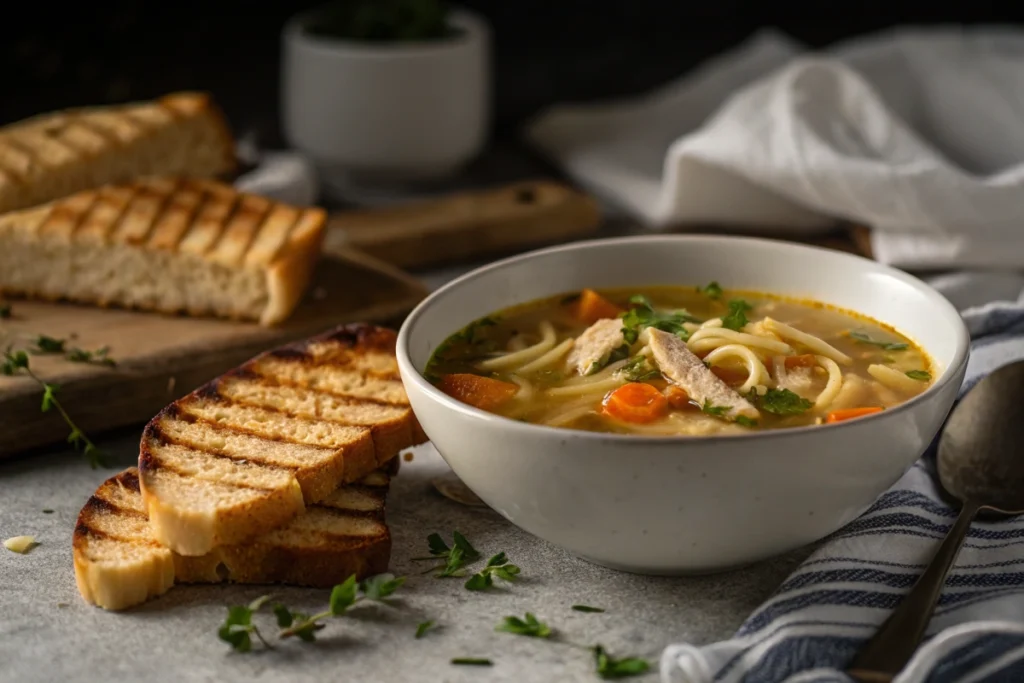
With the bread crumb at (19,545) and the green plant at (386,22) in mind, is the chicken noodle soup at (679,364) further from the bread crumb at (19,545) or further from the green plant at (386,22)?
the green plant at (386,22)

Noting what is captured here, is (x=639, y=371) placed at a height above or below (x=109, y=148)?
above

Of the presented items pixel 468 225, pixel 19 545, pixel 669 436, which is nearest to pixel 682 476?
pixel 669 436

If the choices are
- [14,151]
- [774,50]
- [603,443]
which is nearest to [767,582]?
[603,443]

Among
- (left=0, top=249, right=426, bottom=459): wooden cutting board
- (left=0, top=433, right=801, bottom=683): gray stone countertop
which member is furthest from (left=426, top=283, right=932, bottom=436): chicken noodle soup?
(left=0, top=249, right=426, bottom=459): wooden cutting board

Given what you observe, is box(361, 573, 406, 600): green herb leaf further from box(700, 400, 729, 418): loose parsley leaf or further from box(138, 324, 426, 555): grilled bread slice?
box(700, 400, 729, 418): loose parsley leaf

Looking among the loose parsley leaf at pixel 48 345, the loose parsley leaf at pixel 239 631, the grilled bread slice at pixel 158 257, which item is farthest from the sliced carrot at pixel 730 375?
the loose parsley leaf at pixel 48 345

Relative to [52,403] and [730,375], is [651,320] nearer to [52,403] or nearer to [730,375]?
[730,375]
